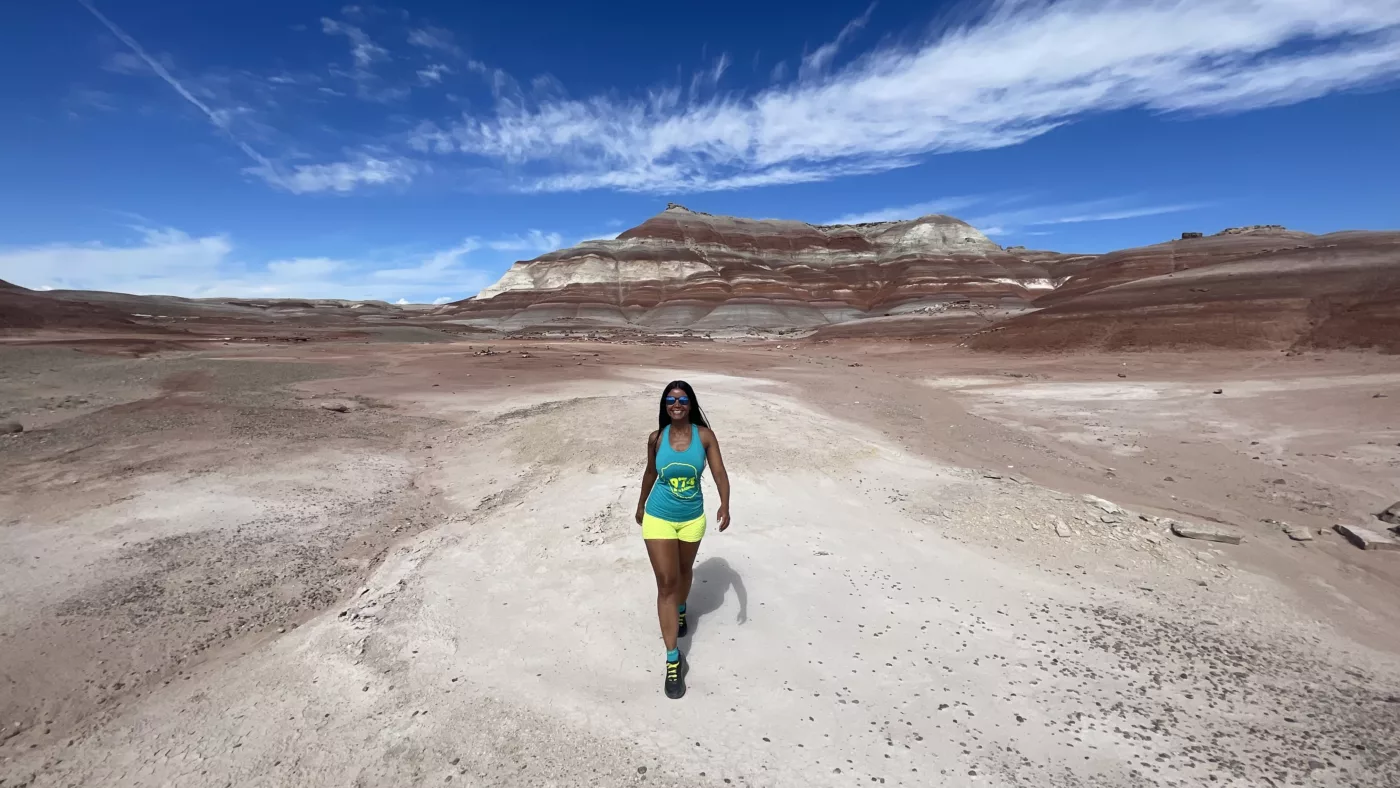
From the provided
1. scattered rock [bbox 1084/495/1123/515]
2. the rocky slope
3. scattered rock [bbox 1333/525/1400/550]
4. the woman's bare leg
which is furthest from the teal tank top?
the rocky slope

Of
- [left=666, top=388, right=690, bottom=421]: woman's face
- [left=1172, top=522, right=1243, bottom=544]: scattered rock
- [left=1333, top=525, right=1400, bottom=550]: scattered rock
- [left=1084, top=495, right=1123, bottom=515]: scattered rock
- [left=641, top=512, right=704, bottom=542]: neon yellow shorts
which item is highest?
[left=666, top=388, right=690, bottom=421]: woman's face

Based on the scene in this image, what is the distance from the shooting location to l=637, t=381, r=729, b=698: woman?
3832 mm

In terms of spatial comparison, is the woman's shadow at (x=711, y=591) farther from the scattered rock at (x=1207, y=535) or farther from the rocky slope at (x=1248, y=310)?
the rocky slope at (x=1248, y=310)

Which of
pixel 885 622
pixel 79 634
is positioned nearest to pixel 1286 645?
pixel 885 622

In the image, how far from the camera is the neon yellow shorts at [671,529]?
3832mm

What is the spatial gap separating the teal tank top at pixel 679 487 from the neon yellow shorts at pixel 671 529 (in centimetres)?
3

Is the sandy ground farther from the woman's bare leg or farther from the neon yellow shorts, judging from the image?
the neon yellow shorts

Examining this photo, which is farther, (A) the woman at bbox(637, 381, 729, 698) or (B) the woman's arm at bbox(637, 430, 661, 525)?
(B) the woman's arm at bbox(637, 430, 661, 525)

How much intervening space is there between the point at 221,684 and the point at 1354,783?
654 centimetres

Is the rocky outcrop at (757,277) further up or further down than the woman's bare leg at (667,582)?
further up

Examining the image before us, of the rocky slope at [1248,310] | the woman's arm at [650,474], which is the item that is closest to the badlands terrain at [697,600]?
the woman's arm at [650,474]

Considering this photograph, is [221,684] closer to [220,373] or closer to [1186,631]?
[1186,631]

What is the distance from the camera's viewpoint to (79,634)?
4969mm

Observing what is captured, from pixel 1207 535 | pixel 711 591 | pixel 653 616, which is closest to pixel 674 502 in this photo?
pixel 653 616
